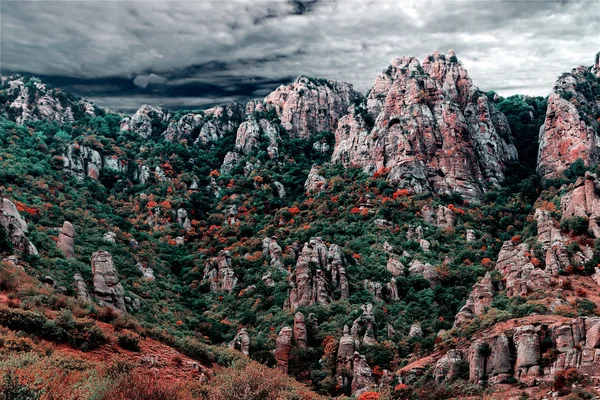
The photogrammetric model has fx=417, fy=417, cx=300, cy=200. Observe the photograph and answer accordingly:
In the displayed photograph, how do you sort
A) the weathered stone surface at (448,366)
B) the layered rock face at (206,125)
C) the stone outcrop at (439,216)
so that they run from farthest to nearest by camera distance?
the layered rock face at (206,125) → the stone outcrop at (439,216) → the weathered stone surface at (448,366)

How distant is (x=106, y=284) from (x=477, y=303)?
34047 mm

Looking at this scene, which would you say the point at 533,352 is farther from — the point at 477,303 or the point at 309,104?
the point at 309,104

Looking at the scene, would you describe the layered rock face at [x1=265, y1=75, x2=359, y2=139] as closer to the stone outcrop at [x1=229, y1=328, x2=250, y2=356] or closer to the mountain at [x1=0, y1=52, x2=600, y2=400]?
the mountain at [x1=0, y1=52, x2=600, y2=400]

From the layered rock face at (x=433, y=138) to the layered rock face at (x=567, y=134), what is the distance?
28.7ft

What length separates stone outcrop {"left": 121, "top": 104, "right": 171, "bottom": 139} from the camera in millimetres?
121375

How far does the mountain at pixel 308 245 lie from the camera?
23484mm

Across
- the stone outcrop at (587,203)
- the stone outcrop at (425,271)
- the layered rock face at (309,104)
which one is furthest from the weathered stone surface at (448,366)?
the layered rock face at (309,104)

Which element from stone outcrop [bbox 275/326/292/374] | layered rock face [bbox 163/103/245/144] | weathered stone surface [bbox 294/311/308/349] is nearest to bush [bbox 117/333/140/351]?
stone outcrop [bbox 275/326/292/374]

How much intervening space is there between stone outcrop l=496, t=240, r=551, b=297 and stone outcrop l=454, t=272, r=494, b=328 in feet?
5.65

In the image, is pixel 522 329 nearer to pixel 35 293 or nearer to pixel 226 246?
pixel 35 293

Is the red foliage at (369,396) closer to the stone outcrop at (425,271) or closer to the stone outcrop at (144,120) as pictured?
the stone outcrop at (425,271)

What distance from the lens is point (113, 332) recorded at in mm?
23094

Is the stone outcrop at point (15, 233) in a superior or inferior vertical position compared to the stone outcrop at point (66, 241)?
superior

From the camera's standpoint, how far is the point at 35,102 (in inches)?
4343
